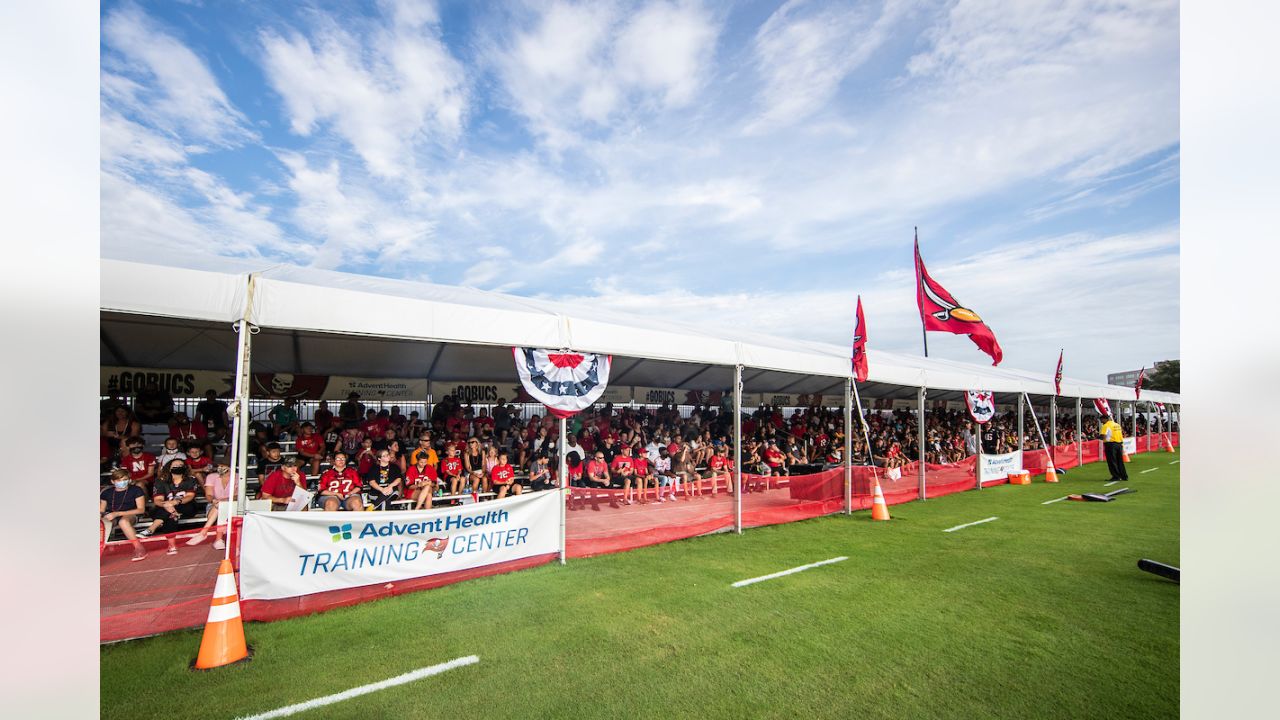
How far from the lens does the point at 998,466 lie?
16.2 metres

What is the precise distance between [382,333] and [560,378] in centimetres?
221

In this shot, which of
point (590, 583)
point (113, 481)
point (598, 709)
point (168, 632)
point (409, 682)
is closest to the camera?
point (598, 709)

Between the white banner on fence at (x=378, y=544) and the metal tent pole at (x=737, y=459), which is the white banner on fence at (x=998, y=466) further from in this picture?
the white banner on fence at (x=378, y=544)

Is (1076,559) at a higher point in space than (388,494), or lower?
lower

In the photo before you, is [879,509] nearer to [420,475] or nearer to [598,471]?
[598,471]

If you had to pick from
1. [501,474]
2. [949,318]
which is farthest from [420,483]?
[949,318]

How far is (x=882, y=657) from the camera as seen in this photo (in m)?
4.71

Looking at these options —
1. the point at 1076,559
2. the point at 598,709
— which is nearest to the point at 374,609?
the point at 598,709

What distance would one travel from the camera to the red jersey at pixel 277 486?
7738mm

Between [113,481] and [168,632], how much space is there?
317 centimetres

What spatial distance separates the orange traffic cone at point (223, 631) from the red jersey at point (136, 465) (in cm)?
421

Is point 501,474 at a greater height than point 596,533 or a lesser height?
greater
